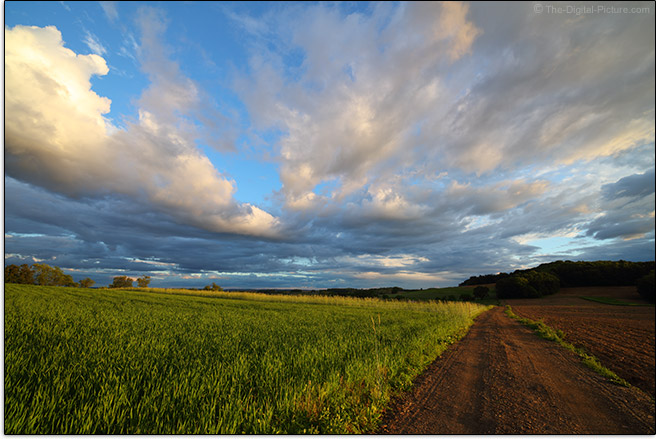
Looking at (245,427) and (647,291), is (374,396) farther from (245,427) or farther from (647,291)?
(647,291)

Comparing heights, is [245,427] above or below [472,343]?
above

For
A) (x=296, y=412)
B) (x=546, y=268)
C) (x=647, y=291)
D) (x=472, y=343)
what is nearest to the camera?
(x=296, y=412)

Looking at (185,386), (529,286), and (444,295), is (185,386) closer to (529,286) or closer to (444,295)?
(444,295)

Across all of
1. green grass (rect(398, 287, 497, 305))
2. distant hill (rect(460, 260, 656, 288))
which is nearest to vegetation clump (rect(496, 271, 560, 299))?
green grass (rect(398, 287, 497, 305))

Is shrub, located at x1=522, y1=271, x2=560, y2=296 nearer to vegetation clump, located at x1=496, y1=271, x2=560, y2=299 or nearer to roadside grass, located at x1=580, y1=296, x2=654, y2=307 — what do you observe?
vegetation clump, located at x1=496, y1=271, x2=560, y2=299

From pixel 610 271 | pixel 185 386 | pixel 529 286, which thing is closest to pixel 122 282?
pixel 185 386

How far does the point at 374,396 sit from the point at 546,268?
107088mm

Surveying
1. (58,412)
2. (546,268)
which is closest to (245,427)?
(58,412)

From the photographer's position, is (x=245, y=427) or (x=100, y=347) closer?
(x=245, y=427)

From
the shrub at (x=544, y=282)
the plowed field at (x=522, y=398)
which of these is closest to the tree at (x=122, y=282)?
the plowed field at (x=522, y=398)

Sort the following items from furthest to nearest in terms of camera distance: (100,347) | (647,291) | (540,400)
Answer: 1. (647,291)
2. (100,347)
3. (540,400)

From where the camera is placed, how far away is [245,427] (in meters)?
3.02

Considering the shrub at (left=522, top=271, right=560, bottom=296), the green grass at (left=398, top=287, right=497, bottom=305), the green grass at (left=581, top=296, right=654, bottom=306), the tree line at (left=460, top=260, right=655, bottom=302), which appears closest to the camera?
the tree line at (left=460, top=260, right=655, bottom=302)

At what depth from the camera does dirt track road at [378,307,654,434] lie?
4195 mm
